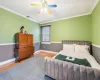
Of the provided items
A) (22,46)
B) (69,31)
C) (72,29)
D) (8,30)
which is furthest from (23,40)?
(72,29)

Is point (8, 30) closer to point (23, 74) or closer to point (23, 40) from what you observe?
point (23, 40)

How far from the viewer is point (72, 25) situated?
3943 millimetres

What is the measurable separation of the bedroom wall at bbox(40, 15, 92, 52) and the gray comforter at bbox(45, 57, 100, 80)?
2709 millimetres

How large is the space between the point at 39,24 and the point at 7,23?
273cm

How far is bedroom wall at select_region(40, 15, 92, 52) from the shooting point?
3477 millimetres

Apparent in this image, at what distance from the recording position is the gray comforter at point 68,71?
1.23 meters

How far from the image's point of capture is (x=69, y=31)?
4.05m

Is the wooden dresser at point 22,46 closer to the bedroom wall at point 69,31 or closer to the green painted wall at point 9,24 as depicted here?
the green painted wall at point 9,24

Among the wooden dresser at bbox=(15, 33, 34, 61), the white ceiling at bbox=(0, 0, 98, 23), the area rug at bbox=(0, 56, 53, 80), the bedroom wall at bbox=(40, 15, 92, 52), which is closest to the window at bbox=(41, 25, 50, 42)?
the bedroom wall at bbox=(40, 15, 92, 52)

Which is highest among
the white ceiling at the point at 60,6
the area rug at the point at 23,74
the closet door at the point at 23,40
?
the white ceiling at the point at 60,6

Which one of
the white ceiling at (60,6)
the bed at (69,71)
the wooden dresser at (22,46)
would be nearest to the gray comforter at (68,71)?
the bed at (69,71)

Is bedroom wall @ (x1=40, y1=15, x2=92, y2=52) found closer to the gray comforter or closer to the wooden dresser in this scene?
the wooden dresser

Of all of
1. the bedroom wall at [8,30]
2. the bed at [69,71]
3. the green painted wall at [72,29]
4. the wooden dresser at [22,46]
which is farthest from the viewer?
the green painted wall at [72,29]

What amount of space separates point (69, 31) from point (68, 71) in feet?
9.98
